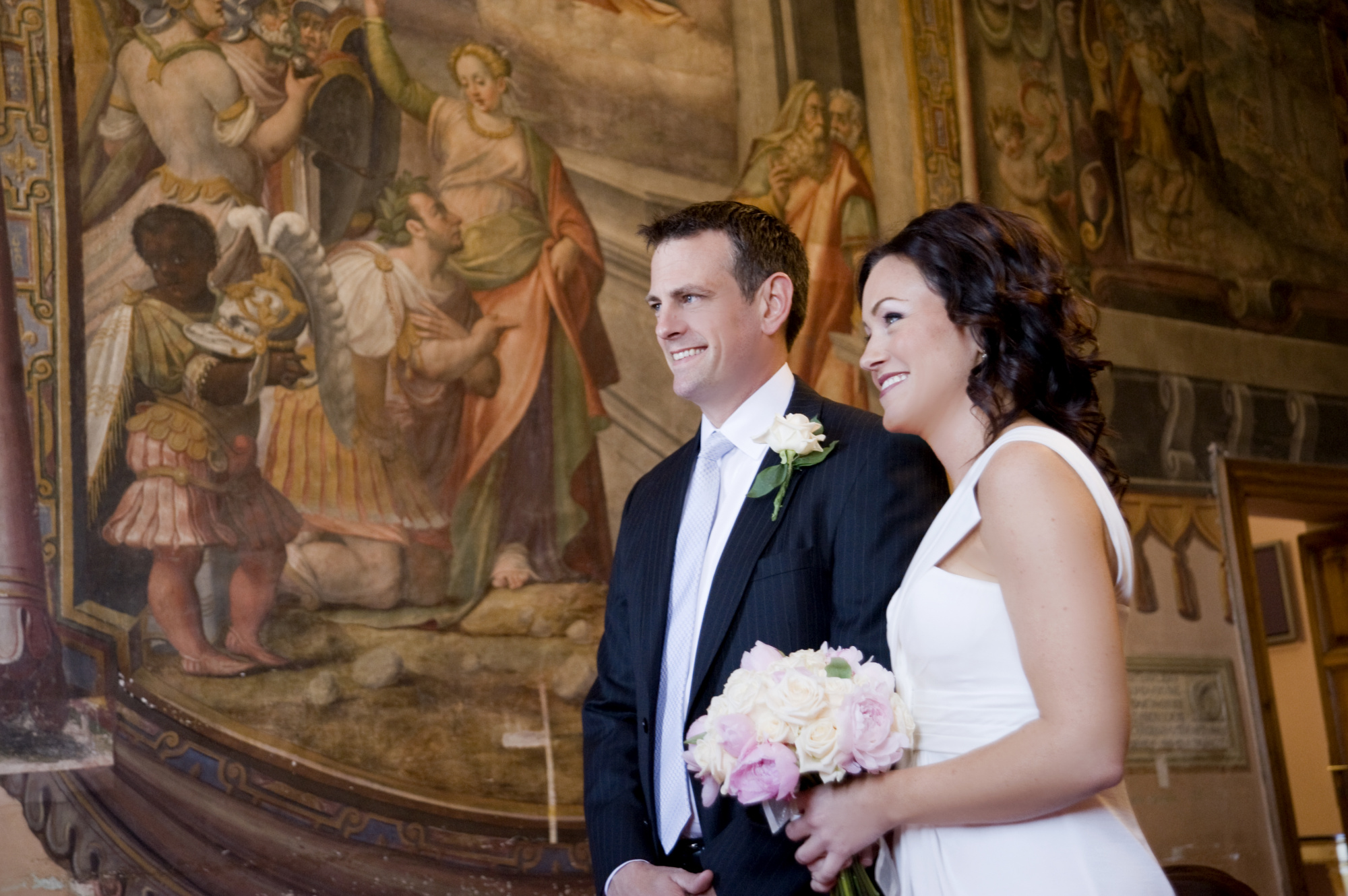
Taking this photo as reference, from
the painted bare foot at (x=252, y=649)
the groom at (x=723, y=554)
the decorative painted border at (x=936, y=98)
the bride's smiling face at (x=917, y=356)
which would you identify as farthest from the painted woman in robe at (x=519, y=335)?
the bride's smiling face at (x=917, y=356)

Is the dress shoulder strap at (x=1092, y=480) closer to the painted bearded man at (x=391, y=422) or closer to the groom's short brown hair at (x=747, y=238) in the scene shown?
the groom's short brown hair at (x=747, y=238)

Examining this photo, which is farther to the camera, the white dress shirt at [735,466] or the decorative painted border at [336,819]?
the decorative painted border at [336,819]

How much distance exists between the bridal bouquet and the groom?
39 centimetres

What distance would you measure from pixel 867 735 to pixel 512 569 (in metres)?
4.06

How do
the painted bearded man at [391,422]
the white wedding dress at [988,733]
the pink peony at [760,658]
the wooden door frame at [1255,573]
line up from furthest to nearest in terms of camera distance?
the wooden door frame at [1255,573], the painted bearded man at [391,422], the pink peony at [760,658], the white wedding dress at [988,733]

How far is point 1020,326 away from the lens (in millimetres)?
2619

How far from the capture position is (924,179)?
803 centimetres

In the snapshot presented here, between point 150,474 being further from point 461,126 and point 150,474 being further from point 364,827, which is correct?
point 461,126

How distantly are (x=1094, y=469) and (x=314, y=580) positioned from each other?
410cm

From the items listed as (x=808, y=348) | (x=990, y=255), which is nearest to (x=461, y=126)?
(x=808, y=348)

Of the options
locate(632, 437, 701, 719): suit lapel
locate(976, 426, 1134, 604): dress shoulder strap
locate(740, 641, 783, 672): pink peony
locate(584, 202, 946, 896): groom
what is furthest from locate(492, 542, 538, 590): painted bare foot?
locate(976, 426, 1134, 604): dress shoulder strap

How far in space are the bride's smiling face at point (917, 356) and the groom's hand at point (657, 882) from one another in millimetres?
1067

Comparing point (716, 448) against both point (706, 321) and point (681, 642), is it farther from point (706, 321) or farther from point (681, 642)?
point (681, 642)

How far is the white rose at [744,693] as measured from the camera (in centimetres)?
235
